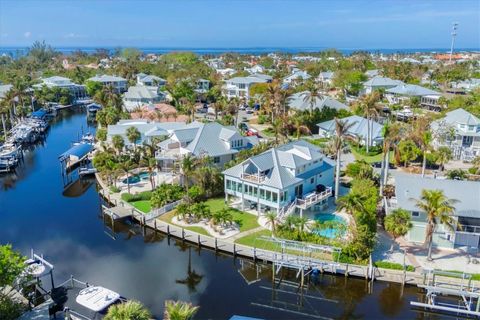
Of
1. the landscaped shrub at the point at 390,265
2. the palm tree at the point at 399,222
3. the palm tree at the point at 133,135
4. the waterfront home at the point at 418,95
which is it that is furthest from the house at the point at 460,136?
the palm tree at the point at 133,135

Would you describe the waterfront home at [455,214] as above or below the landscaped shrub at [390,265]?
above

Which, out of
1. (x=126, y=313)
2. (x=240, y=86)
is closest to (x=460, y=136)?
(x=126, y=313)

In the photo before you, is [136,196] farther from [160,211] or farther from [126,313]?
[126,313]

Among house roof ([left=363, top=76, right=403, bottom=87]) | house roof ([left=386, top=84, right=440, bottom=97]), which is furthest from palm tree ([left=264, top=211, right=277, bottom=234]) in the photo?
house roof ([left=363, top=76, right=403, bottom=87])

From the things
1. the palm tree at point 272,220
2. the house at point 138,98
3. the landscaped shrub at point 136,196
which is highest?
the house at point 138,98

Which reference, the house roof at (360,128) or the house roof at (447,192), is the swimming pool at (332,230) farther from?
the house roof at (360,128)

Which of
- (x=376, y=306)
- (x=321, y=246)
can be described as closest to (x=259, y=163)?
(x=321, y=246)
